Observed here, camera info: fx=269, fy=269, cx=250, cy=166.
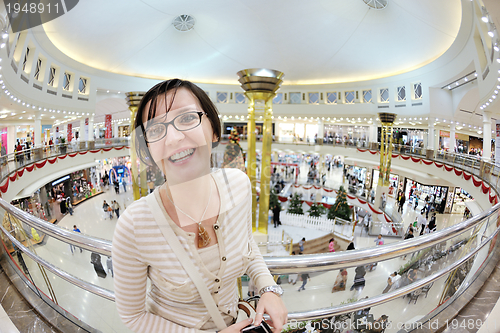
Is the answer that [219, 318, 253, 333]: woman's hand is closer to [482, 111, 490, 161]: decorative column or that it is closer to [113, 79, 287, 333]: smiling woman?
[113, 79, 287, 333]: smiling woman

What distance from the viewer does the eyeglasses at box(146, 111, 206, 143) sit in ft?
2.49

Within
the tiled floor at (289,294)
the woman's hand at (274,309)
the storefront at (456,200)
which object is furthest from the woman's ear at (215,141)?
the storefront at (456,200)

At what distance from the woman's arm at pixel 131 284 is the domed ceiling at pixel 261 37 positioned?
16.3 metres

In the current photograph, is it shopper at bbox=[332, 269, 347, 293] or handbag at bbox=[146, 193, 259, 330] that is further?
shopper at bbox=[332, 269, 347, 293]

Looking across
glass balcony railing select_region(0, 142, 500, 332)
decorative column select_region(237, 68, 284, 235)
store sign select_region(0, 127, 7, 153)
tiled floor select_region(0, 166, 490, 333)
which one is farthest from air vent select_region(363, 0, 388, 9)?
store sign select_region(0, 127, 7, 153)

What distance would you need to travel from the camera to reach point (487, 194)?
22.8 feet

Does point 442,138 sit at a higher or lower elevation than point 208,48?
lower

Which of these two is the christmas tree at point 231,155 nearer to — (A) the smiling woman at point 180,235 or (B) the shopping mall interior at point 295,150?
(B) the shopping mall interior at point 295,150

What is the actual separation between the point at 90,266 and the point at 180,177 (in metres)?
1.36

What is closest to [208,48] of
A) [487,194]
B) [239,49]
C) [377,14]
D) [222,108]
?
[239,49]

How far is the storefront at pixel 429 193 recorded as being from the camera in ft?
47.6

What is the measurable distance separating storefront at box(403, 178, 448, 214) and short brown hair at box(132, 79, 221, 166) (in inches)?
671

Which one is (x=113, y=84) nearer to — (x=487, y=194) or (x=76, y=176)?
(x=76, y=176)

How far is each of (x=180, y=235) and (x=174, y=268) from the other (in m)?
0.09
